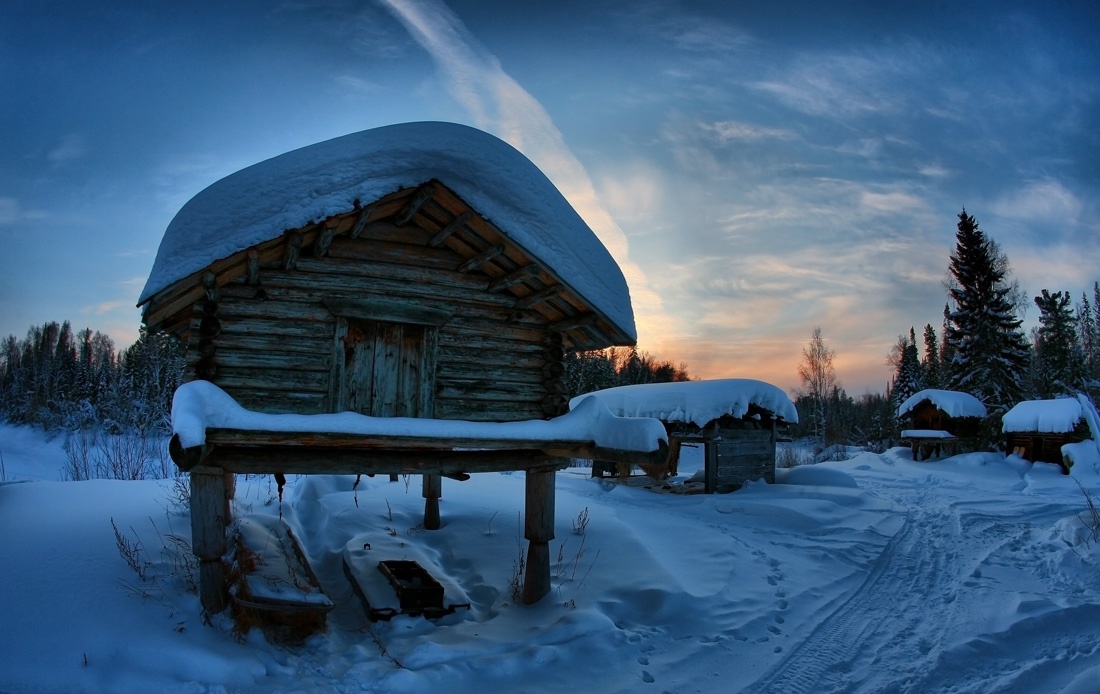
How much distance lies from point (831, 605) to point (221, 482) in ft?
26.6

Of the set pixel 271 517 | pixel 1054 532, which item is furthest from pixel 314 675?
pixel 1054 532

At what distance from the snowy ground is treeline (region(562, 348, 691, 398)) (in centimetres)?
2823

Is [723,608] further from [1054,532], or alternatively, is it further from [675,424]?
[675,424]

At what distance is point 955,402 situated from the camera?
103 ft

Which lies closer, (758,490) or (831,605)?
(831,605)

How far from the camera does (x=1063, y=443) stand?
25984mm

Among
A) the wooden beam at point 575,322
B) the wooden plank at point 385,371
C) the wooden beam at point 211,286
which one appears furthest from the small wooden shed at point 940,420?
the wooden beam at point 211,286

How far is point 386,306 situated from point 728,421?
14.3m

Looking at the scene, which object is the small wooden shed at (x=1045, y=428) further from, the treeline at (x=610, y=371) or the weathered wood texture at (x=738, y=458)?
the treeline at (x=610, y=371)

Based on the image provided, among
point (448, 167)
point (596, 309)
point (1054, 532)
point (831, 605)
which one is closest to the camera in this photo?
point (448, 167)

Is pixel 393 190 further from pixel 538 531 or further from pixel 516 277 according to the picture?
pixel 538 531

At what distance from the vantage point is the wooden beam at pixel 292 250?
6.83 meters

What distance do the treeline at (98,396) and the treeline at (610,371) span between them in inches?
941

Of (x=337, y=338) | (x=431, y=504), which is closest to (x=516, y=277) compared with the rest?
(x=337, y=338)
